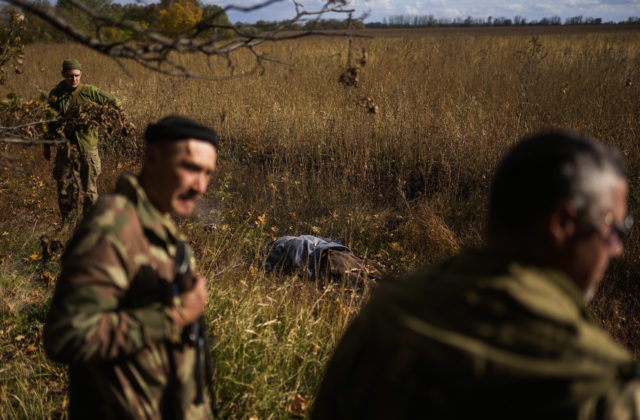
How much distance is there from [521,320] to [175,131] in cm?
111

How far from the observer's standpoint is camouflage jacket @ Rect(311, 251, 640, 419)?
2.66ft

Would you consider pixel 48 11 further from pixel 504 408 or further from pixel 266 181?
pixel 266 181

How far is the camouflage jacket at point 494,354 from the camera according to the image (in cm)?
81

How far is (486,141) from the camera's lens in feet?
20.2

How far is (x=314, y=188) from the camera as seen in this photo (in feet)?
21.2

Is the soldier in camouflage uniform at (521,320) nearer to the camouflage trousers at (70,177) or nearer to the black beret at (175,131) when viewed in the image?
the black beret at (175,131)

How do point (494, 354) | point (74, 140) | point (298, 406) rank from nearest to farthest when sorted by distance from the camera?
point (494, 354) < point (298, 406) < point (74, 140)

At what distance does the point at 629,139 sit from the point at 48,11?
Result: 6.60m

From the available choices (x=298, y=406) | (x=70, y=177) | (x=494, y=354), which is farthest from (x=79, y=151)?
(x=494, y=354)

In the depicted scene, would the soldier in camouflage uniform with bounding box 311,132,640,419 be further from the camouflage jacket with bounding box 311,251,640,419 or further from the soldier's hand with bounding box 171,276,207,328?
the soldier's hand with bounding box 171,276,207,328

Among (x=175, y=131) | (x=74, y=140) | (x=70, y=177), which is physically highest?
(x=175, y=131)

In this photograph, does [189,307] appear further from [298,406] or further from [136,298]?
[298,406]

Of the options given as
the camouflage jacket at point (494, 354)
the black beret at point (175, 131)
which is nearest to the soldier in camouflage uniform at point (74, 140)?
the black beret at point (175, 131)

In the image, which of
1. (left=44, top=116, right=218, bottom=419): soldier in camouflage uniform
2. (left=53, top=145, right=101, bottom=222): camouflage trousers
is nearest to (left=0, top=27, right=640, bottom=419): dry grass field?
(left=53, top=145, right=101, bottom=222): camouflage trousers
